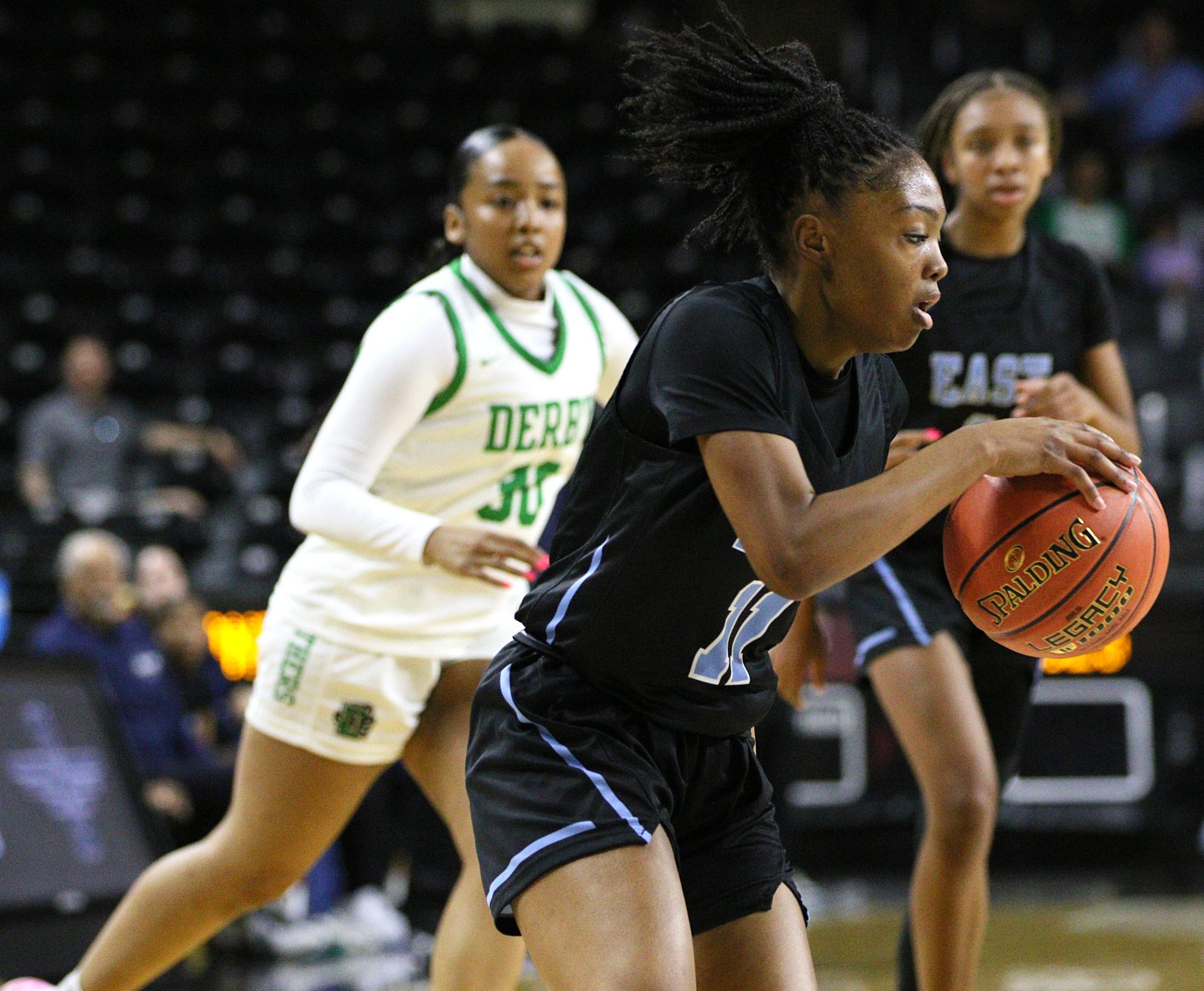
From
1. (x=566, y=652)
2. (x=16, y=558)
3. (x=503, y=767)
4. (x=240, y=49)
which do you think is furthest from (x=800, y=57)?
(x=240, y=49)

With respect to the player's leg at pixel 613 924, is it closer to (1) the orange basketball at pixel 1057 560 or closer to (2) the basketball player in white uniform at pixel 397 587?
(1) the orange basketball at pixel 1057 560

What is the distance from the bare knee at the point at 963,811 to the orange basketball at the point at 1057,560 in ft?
2.84

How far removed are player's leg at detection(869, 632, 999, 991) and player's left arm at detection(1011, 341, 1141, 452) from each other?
0.55m

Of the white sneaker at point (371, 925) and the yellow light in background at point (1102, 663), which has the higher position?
the yellow light in background at point (1102, 663)

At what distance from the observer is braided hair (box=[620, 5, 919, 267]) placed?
2332mm

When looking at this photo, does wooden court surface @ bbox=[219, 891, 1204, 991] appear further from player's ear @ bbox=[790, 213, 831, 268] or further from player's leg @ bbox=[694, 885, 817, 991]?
player's ear @ bbox=[790, 213, 831, 268]

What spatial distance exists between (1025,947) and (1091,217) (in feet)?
18.1

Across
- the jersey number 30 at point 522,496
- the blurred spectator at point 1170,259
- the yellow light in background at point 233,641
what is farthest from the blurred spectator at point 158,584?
the blurred spectator at point 1170,259

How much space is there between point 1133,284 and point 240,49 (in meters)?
6.44

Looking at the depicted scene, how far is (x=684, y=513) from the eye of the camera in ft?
7.54

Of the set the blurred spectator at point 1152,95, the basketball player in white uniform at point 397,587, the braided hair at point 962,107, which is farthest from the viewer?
the blurred spectator at point 1152,95

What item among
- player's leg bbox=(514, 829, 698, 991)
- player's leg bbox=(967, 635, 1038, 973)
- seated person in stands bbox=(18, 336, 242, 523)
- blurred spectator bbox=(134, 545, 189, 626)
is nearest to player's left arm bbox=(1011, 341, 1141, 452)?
player's leg bbox=(967, 635, 1038, 973)

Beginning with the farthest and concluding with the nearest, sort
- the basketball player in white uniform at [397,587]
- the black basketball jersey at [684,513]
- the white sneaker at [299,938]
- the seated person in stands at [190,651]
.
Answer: the seated person in stands at [190,651], the white sneaker at [299,938], the basketball player in white uniform at [397,587], the black basketball jersey at [684,513]

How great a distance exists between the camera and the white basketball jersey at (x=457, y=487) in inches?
135
